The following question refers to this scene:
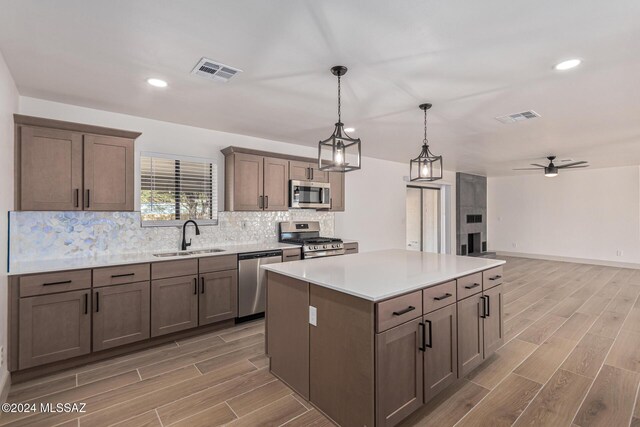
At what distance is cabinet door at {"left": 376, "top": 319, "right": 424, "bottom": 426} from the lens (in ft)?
5.84

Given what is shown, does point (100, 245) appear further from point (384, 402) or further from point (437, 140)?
point (437, 140)

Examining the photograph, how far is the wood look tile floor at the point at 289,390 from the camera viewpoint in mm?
2090

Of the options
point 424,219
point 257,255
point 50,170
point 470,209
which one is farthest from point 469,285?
point 470,209

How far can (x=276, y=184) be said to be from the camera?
14.5ft

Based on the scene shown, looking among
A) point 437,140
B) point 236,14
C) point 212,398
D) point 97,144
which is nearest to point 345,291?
point 212,398

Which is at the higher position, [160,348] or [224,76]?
[224,76]

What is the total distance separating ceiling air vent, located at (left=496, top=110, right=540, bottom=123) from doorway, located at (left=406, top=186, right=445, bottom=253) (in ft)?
12.1

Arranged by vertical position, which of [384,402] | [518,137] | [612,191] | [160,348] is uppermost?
[518,137]

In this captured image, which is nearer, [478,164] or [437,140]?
[437,140]

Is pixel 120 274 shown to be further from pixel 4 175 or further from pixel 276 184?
pixel 276 184

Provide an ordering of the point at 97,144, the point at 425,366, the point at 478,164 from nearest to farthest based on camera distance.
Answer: the point at 425,366
the point at 97,144
the point at 478,164

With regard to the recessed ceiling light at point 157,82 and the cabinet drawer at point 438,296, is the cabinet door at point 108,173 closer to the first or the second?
the recessed ceiling light at point 157,82

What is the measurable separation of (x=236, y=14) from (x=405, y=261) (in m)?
2.26

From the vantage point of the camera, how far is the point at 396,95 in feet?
9.71
